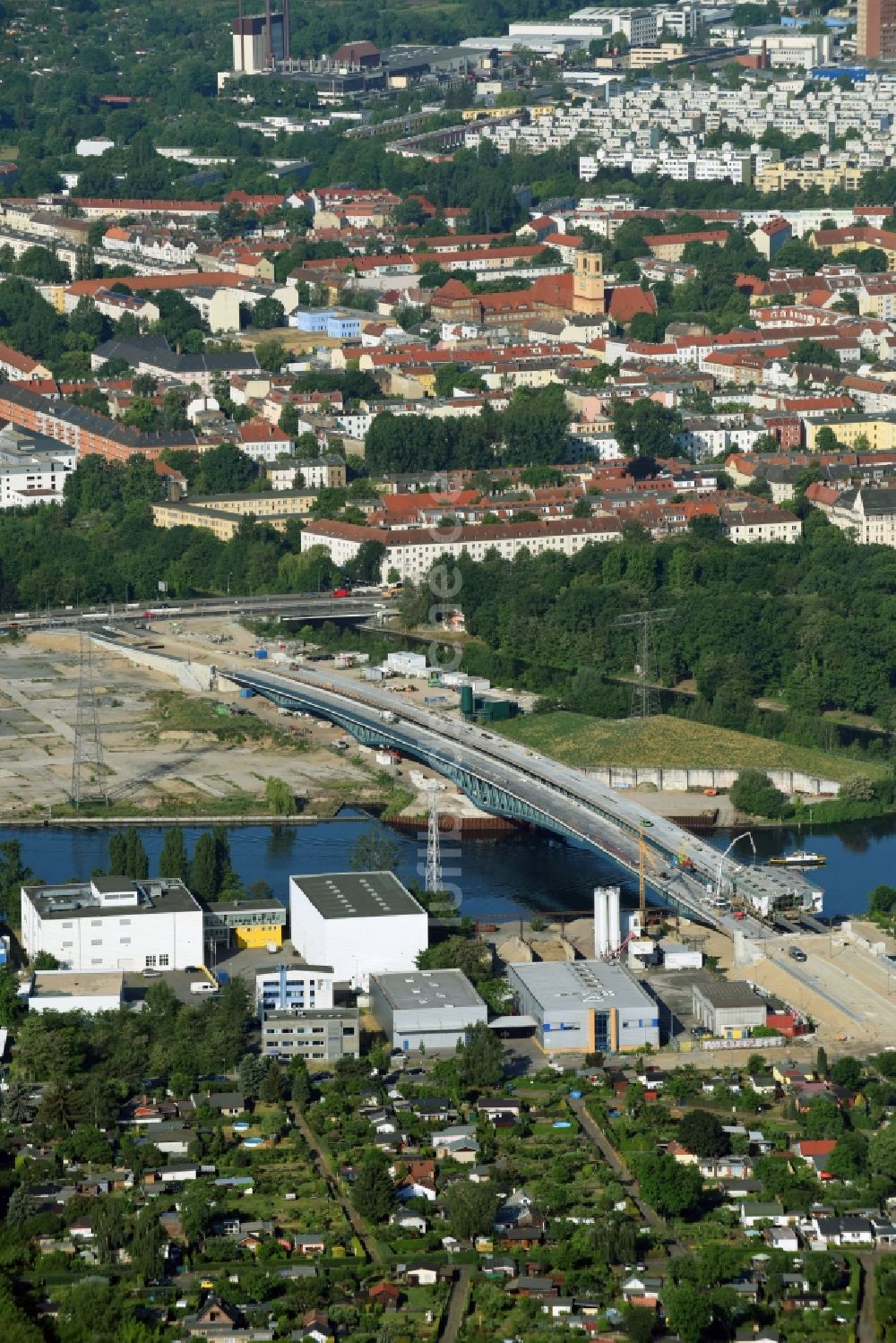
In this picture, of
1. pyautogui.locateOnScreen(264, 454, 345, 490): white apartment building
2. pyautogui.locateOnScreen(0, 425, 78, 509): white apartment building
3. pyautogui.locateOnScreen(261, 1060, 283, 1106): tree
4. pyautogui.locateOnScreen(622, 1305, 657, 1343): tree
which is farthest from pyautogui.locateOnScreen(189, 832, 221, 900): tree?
pyautogui.locateOnScreen(0, 425, 78, 509): white apartment building

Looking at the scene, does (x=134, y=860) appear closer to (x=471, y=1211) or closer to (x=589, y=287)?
(x=471, y=1211)

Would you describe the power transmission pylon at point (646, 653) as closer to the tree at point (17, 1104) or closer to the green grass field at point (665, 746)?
the green grass field at point (665, 746)

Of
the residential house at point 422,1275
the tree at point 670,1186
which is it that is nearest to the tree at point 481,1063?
the tree at point 670,1186

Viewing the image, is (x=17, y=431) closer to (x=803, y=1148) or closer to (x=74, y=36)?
(x=803, y=1148)

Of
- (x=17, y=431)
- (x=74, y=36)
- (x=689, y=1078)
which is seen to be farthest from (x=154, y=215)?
(x=689, y=1078)

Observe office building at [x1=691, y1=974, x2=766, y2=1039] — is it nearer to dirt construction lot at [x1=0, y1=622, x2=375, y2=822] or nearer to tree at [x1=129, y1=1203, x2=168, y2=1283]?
tree at [x1=129, y1=1203, x2=168, y2=1283]

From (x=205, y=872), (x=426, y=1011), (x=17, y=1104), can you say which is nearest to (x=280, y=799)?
(x=205, y=872)
